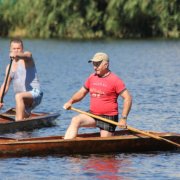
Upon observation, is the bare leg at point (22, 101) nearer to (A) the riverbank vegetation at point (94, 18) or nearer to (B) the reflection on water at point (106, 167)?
(B) the reflection on water at point (106, 167)

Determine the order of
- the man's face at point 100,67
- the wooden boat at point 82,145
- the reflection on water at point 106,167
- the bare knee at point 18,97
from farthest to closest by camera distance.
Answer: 1. the bare knee at point 18,97
2. the man's face at point 100,67
3. the wooden boat at point 82,145
4. the reflection on water at point 106,167

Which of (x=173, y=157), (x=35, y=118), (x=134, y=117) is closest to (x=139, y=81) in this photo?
(x=134, y=117)

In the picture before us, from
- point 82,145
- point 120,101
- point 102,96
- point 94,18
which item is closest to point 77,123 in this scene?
point 82,145

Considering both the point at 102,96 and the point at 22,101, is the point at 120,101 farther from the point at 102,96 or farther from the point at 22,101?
the point at 102,96

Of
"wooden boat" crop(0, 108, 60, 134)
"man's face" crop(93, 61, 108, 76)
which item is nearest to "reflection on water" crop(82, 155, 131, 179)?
"man's face" crop(93, 61, 108, 76)

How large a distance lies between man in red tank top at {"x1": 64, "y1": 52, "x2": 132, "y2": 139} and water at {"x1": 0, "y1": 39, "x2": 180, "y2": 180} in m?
0.50

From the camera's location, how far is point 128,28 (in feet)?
213

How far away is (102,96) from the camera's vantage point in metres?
14.5

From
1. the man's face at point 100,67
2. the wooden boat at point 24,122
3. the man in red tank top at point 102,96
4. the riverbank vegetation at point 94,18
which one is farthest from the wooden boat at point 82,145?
the riverbank vegetation at point 94,18

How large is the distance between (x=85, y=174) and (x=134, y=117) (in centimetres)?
740

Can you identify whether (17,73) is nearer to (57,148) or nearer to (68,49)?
(57,148)

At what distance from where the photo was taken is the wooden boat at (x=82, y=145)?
1415cm

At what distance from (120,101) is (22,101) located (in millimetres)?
7448

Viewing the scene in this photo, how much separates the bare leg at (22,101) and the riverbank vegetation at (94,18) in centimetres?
4390
